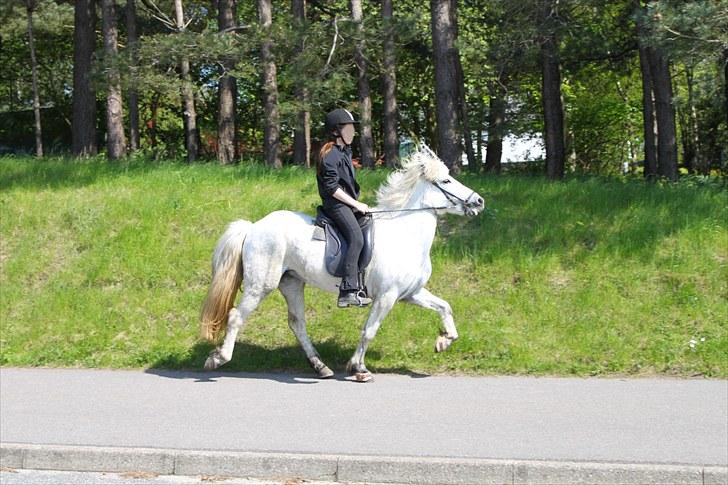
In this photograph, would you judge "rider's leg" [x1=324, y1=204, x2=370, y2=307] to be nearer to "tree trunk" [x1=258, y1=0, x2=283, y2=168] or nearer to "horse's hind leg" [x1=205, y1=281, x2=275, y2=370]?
"horse's hind leg" [x1=205, y1=281, x2=275, y2=370]

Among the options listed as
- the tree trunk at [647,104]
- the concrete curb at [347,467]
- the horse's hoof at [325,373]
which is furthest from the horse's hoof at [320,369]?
the tree trunk at [647,104]

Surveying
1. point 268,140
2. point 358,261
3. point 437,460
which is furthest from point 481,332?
point 268,140

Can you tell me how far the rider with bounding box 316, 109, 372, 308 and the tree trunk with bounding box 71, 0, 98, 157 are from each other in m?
15.3

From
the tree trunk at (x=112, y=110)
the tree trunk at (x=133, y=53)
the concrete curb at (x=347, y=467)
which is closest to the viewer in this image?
the concrete curb at (x=347, y=467)

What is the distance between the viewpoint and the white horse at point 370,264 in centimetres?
965

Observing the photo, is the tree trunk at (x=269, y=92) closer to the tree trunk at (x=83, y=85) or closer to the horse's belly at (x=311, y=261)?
the tree trunk at (x=83, y=85)

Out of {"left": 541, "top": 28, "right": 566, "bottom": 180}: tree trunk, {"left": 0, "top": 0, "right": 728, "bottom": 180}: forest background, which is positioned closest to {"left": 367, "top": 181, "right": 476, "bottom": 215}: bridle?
{"left": 0, "top": 0, "right": 728, "bottom": 180}: forest background

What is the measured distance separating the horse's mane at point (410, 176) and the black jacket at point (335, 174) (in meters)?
0.44

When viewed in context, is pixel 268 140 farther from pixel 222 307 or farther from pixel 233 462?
pixel 233 462

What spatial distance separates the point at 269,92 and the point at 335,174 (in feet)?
40.1

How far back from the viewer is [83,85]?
23781 millimetres

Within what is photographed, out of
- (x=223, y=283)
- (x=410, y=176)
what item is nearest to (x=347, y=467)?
(x=223, y=283)

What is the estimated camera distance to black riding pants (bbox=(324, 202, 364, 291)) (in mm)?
9406

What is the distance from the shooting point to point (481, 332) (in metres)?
10.9
